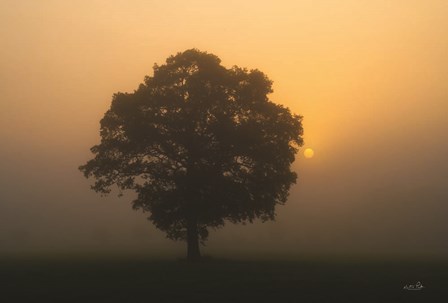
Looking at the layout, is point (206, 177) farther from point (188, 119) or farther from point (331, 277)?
point (331, 277)

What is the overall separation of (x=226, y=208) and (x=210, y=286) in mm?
20719

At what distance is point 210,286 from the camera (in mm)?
28094

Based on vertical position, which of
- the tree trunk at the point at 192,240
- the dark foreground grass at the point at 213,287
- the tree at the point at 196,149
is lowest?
the dark foreground grass at the point at 213,287

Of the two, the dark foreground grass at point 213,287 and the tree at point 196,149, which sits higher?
the tree at point 196,149

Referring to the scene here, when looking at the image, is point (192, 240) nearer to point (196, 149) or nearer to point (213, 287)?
point (196, 149)

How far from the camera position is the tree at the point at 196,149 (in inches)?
1907

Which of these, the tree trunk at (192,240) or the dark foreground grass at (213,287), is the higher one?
the tree trunk at (192,240)

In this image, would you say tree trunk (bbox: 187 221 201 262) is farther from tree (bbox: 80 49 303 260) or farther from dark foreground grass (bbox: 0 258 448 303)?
dark foreground grass (bbox: 0 258 448 303)

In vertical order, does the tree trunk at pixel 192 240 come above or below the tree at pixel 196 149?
below

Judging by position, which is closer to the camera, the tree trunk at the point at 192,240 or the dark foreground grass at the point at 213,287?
the dark foreground grass at the point at 213,287

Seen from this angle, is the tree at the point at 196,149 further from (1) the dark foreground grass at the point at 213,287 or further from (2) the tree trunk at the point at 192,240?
(1) the dark foreground grass at the point at 213,287

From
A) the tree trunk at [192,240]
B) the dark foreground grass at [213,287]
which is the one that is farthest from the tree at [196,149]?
the dark foreground grass at [213,287]

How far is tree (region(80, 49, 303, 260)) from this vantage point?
4844 cm

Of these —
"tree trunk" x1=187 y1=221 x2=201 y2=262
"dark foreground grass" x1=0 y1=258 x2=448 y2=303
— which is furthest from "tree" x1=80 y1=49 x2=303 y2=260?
"dark foreground grass" x1=0 y1=258 x2=448 y2=303
